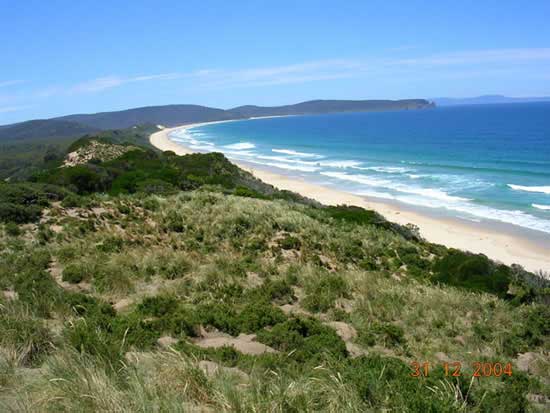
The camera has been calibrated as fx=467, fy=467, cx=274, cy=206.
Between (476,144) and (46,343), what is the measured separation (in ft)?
252

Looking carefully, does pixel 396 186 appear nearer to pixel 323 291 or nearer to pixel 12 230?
pixel 323 291

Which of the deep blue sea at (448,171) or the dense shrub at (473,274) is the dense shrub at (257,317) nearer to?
the dense shrub at (473,274)

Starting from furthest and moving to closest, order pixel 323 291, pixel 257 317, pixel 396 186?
pixel 396 186, pixel 323 291, pixel 257 317

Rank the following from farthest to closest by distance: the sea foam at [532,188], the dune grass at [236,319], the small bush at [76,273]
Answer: the sea foam at [532,188], the small bush at [76,273], the dune grass at [236,319]

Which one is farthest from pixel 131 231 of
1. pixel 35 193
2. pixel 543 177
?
pixel 543 177

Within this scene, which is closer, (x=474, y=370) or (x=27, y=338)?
(x=27, y=338)

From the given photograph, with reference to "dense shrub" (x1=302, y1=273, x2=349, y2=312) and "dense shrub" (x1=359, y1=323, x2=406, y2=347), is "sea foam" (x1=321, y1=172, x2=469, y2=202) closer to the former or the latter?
"dense shrub" (x1=302, y1=273, x2=349, y2=312)

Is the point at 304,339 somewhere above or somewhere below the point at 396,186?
above

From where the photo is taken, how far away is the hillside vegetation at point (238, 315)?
3.72 m

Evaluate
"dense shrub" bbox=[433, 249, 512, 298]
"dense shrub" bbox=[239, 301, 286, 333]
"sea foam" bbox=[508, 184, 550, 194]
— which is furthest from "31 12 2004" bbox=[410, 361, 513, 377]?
"sea foam" bbox=[508, 184, 550, 194]

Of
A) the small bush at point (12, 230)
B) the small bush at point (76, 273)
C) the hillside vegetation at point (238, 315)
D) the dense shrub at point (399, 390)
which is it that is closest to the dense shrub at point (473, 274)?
the hillside vegetation at point (238, 315)

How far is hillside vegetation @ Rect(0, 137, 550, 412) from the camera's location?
12.2 feet

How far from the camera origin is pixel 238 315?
7.03m

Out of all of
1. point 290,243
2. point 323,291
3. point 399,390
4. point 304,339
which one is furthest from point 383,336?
point 290,243
